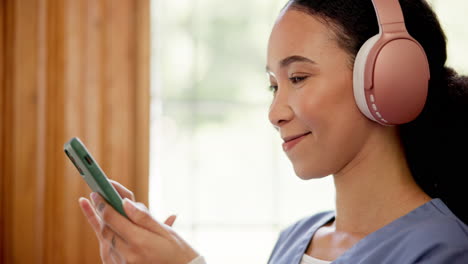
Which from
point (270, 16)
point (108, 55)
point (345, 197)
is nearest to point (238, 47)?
point (270, 16)

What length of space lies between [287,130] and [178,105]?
52.8 inches

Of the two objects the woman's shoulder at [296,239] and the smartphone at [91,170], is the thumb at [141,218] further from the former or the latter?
the woman's shoulder at [296,239]

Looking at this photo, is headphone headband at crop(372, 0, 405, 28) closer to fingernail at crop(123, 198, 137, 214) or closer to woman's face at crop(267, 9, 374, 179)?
woman's face at crop(267, 9, 374, 179)

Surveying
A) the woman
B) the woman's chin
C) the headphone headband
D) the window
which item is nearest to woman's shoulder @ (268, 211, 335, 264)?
the woman

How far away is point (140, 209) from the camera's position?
778 mm

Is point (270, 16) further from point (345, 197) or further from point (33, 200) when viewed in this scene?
point (345, 197)

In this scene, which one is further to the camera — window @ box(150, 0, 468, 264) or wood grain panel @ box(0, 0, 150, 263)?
window @ box(150, 0, 468, 264)

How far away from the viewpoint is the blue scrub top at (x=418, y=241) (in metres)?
0.76

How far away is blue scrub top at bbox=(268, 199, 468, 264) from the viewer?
76 centimetres

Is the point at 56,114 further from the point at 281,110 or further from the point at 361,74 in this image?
the point at 361,74

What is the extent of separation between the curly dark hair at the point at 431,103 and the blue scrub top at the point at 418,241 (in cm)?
10

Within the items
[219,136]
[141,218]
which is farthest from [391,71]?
[219,136]

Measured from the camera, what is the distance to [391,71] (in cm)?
80

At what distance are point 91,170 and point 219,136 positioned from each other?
148 cm
